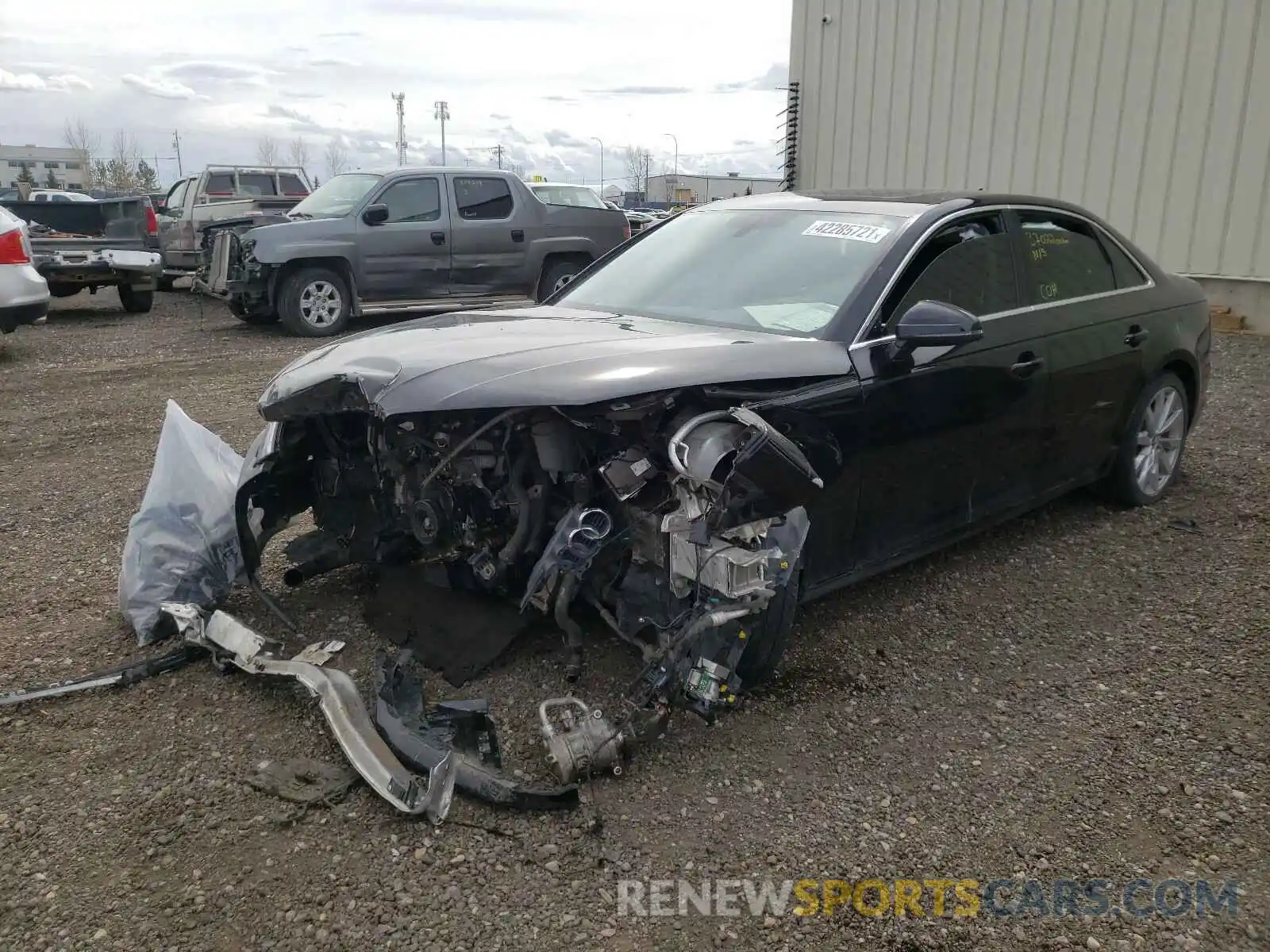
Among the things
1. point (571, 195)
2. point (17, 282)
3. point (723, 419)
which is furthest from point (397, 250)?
point (723, 419)

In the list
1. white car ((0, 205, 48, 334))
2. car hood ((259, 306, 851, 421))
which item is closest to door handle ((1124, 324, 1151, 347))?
car hood ((259, 306, 851, 421))

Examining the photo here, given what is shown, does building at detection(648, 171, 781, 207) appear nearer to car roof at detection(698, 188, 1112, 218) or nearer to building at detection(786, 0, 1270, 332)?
building at detection(786, 0, 1270, 332)

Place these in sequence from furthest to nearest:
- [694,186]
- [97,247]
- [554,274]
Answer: [694,186]
[97,247]
[554,274]

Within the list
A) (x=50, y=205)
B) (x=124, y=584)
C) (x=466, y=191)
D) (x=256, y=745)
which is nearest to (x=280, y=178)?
(x=50, y=205)

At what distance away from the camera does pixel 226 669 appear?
3.46 metres

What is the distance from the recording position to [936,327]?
11.1 ft

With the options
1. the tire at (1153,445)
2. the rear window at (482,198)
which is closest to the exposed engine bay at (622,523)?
the tire at (1153,445)

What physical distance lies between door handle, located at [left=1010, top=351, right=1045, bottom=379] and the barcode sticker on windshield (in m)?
0.75

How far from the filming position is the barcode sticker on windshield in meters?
3.83

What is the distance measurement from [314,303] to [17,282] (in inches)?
110

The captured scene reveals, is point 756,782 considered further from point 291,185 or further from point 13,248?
point 291,185

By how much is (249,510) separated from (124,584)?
53 centimetres

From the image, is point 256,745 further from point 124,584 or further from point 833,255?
point 833,255

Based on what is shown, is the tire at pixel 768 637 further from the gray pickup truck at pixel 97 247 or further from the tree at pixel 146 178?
the tree at pixel 146 178
